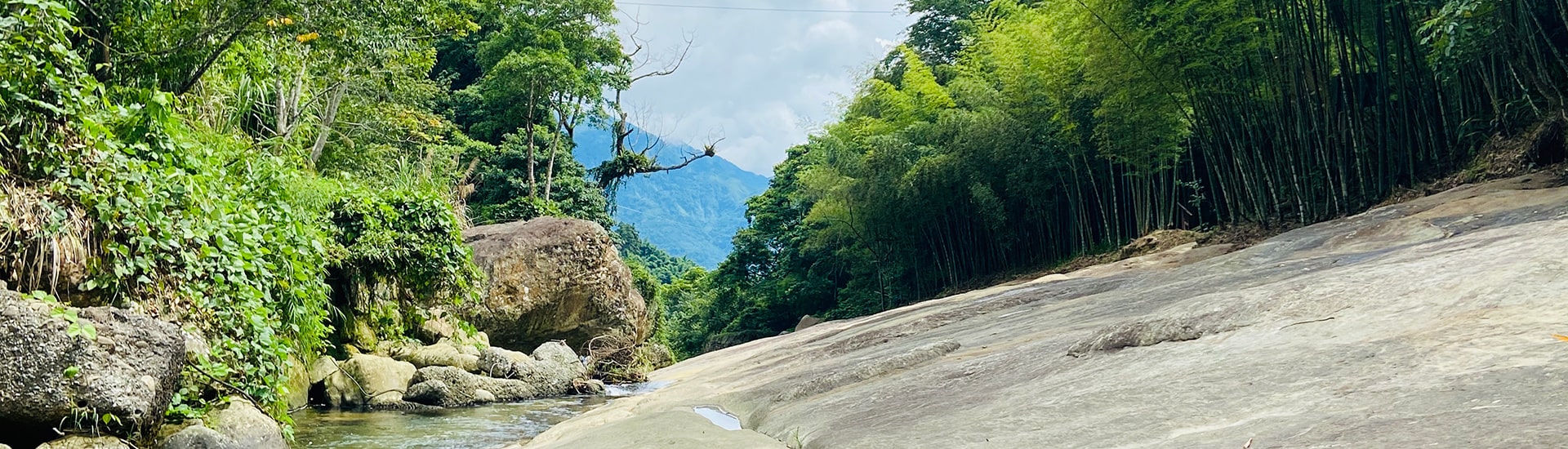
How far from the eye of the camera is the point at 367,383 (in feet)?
25.3

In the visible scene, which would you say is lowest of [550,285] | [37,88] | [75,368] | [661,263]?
[75,368]

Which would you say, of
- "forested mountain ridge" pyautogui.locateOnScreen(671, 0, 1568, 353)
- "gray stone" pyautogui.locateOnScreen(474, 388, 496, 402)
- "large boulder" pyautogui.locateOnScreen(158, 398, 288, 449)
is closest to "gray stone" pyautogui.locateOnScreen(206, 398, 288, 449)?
"large boulder" pyautogui.locateOnScreen(158, 398, 288, 449)

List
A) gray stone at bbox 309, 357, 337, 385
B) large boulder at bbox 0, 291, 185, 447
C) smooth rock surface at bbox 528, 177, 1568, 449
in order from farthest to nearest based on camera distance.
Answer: gray stone at bbox 309, 357, 337, 385 < large boulder at bbox 0, 291, 185, 447 < smooth rock surface at bbox 528, 177, 1568, 449

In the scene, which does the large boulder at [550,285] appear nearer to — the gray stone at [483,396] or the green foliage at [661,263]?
the gray stone at [483,396]

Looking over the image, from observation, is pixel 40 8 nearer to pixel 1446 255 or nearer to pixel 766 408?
pixel 766 408

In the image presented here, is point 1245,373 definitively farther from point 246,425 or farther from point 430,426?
point 430,426

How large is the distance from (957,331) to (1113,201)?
10173 mm

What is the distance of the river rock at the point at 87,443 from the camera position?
3.64 meters

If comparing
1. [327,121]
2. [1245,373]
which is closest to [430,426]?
[1245,373]

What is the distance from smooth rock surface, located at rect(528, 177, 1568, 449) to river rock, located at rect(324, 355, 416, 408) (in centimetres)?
242

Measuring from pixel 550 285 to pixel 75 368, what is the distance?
349 inches

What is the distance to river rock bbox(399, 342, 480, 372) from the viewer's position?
8.88 metres

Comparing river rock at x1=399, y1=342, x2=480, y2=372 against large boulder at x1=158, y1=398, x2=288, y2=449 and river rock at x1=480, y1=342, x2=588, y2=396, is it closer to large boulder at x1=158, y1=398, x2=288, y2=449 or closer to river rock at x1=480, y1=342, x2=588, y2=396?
river rock at x1=480, y1=342, x2=588, y2=396

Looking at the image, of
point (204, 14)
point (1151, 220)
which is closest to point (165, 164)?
point (204, 14)
